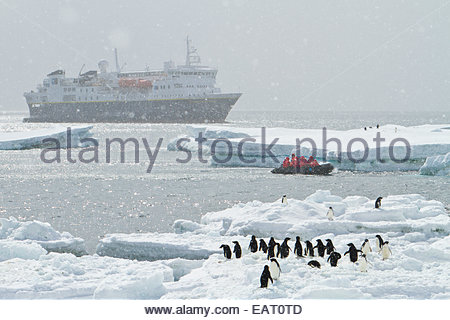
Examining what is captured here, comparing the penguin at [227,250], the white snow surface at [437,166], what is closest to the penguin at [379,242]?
the penguin at [227,250]

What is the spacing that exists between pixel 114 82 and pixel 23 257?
84.7m

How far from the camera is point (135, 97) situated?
89.8 meters

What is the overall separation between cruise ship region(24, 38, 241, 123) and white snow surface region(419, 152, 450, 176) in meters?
60.6

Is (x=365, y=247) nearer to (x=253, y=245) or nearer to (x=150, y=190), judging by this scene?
(x=253, y=245)

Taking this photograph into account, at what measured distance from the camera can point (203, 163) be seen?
32.7m

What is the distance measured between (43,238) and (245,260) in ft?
14.8

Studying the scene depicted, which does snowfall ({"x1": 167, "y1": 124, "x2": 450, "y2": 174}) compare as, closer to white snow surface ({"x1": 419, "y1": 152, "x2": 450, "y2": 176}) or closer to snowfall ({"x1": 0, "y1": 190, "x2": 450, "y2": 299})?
white snow surface ({"x1": 419, "y1": 152, "x2": 450, "y2": 176})

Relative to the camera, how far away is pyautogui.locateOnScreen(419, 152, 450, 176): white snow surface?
23.6m

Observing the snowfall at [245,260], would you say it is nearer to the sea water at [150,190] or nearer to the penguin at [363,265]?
the penguin at [363,265]

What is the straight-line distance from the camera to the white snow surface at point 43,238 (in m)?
10.9

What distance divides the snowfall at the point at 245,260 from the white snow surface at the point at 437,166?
11.4m

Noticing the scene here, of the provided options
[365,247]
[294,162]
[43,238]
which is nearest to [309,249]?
[365,247]

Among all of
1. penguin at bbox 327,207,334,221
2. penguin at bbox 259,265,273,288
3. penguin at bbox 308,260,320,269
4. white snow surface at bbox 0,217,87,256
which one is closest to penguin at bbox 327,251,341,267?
penguin at bbox 308,260,320,269

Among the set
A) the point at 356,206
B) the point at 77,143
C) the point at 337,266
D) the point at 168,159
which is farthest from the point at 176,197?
the point at 77,143
